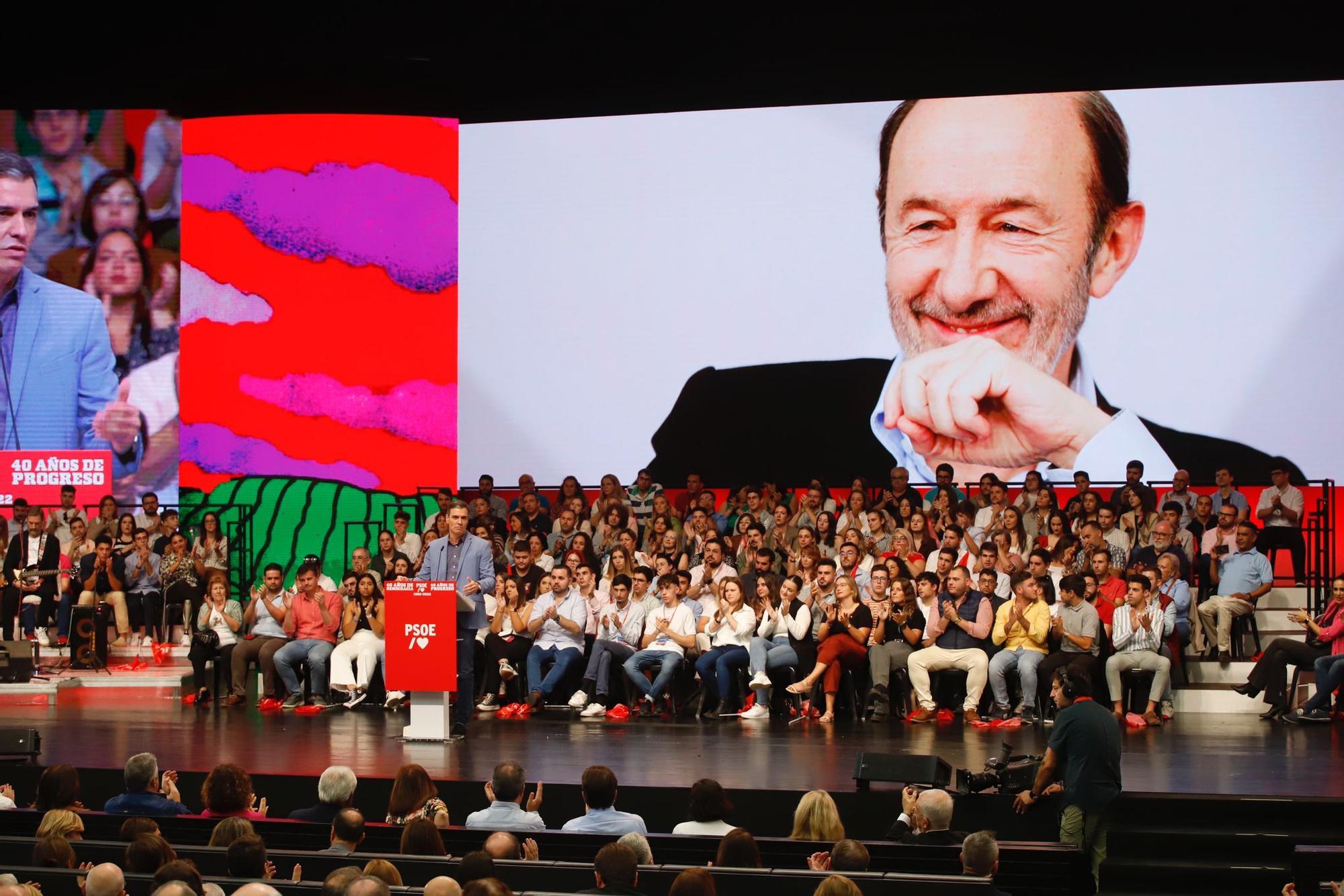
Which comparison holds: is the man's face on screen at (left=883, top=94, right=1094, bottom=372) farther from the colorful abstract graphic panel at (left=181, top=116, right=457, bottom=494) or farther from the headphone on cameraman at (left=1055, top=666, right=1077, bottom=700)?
the headphone on cameraman at (left=1055, top=666, right=1077, bottom=700)

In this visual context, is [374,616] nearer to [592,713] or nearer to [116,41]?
[592,713]

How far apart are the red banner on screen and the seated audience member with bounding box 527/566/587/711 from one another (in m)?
5.77

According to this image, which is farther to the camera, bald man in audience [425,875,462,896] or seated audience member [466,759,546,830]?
seated audience member [466,759,546,830]

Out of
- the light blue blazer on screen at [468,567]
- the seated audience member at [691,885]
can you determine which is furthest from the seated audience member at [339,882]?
the light blue blazer on screen at [468,567]

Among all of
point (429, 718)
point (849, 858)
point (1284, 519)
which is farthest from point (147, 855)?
point (1284, 519)

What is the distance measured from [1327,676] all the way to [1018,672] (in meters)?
1.74

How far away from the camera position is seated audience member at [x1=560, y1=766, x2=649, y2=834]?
5254 mm

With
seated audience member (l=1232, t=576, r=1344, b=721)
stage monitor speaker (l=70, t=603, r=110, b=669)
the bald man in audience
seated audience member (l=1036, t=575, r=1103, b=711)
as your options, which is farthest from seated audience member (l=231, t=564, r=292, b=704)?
the bald man in audience

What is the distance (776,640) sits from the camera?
961cm

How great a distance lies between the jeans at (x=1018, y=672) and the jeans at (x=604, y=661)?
7.57 feet

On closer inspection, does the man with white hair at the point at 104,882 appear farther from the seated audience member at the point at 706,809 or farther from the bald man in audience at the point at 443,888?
the seated audience member at the point at 706,809

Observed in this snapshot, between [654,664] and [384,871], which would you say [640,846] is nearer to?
[384,871]

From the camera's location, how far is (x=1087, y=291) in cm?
1204

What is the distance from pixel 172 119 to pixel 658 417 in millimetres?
5461
